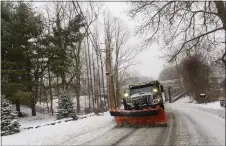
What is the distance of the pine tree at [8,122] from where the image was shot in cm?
1543

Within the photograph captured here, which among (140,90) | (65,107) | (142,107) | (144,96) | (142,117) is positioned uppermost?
(140,90)

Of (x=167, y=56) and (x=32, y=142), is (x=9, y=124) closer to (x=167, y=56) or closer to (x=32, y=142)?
(x=32, y=142)

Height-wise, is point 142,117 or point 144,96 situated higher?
point 144,96

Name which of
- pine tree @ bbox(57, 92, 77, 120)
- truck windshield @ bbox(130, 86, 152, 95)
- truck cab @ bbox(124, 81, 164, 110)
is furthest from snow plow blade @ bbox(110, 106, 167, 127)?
pine tree @ bbox(57, 92, 77, 120)

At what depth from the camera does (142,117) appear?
1493 centimetres

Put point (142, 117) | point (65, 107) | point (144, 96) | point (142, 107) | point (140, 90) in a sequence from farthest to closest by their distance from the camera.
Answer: point (65, 107)
point (140, 90)
point (144, 96)
point (142, 107)
point (142, 117)

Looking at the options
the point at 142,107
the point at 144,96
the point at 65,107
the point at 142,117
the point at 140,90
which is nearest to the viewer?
the point at 142,117

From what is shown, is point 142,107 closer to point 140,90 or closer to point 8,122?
point 140,90

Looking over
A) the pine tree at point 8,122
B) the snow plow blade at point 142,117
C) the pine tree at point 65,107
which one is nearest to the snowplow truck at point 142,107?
the snow plow blade at point 142,117

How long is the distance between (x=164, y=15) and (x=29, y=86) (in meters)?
16.0

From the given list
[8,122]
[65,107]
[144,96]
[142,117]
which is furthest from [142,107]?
[65,107]

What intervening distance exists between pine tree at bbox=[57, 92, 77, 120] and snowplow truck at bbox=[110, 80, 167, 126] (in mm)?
7053

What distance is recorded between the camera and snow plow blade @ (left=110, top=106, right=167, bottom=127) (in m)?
14.5

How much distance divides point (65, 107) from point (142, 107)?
8.95 meters
